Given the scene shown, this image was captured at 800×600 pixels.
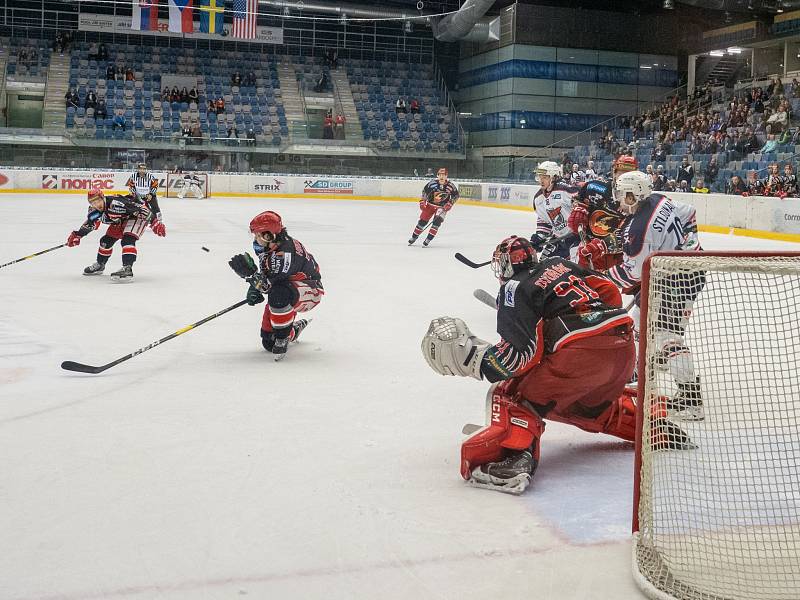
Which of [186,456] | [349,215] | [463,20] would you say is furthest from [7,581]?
[463,20]

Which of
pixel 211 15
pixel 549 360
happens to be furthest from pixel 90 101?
pixel 549 360

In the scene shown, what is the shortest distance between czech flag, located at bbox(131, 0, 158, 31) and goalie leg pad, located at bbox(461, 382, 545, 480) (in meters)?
27.1

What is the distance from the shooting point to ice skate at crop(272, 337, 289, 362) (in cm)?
553

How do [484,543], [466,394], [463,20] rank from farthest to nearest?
[463,20]
[466,394]
[484,543]

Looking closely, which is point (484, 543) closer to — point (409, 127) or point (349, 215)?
point (349, 215)

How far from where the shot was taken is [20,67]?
29.3 meters

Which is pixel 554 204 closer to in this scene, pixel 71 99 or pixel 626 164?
pixel 626 164

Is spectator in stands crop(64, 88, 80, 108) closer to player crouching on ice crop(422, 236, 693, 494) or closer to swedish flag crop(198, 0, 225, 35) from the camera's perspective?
swedish flag crop(198, 0, 225, 35)

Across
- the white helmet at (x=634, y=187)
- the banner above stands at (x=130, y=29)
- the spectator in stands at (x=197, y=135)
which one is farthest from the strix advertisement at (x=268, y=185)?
the white helmet at (x=634, y=187)

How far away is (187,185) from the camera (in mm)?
23516

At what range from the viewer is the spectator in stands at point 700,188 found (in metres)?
17.1

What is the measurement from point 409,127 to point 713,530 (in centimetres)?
2960

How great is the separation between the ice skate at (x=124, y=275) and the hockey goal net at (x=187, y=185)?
49.5 feet

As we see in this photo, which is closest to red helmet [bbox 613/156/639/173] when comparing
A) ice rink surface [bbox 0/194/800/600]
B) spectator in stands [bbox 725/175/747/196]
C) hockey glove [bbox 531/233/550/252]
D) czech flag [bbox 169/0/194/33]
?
ice rink surface [bbox 0/194/800/600]
